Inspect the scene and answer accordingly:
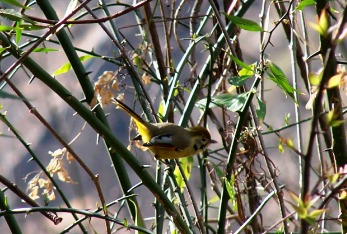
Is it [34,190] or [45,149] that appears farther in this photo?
[45,149]

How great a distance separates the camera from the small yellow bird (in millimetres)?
2861

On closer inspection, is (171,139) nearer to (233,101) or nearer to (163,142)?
(163,142)

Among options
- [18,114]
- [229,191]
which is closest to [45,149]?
[18,114]

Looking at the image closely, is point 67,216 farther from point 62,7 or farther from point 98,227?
point 62,7

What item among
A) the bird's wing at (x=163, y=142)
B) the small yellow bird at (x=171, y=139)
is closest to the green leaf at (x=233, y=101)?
the small yellow bird at (x=171, y=139)

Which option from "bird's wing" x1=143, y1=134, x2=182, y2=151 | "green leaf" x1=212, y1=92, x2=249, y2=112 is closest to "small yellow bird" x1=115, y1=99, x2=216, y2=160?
"bird's wing" x1=143, y1=134, x2=182, y2=151

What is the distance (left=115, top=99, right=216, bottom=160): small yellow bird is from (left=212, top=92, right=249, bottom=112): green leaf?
1.03 metres

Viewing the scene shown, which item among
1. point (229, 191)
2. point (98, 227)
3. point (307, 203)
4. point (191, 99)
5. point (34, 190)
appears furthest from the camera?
point (98, 227)

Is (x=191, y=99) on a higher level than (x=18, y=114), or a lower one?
higher

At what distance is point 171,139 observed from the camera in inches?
120

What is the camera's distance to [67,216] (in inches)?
192

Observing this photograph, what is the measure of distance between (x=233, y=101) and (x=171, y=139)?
53.9 inches

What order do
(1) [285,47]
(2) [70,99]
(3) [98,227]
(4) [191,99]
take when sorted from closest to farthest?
→ (2) [70,99], (4) [191,99], (3) [98,227], (1) [285,47]

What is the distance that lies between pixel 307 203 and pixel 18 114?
4109 mm
